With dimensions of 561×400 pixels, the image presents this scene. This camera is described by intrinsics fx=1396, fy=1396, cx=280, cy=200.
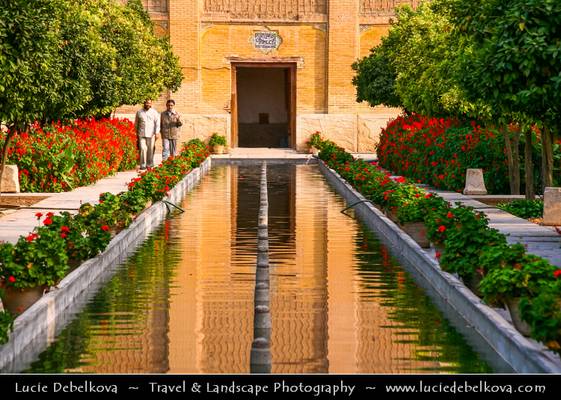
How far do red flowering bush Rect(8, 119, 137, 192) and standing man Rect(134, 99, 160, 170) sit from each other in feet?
5.72

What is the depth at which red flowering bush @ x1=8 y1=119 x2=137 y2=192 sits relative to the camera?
91.2 ft

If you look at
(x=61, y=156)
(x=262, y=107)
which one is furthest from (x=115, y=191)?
(x=262, y=107)

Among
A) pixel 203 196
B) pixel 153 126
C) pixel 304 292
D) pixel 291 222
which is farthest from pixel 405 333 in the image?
pixel 153 126

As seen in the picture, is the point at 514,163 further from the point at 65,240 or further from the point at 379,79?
the point at 379,79

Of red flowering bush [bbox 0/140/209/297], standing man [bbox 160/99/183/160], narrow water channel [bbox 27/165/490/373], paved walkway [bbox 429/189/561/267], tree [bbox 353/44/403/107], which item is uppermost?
tree [bbox 353/44/403/107]

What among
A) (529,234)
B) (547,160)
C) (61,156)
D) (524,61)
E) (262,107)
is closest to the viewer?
(524,61)

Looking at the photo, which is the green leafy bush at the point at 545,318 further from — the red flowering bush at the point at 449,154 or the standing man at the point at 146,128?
the standing man at the point at 146,128

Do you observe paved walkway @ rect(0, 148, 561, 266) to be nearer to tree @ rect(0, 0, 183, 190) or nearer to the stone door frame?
tree @ rect(0, 0, 183, 190)

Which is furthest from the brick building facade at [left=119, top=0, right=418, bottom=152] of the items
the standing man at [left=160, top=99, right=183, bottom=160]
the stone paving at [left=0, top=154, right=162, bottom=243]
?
the stone paving at [left=0, top=154, right=162, bottom=243]
